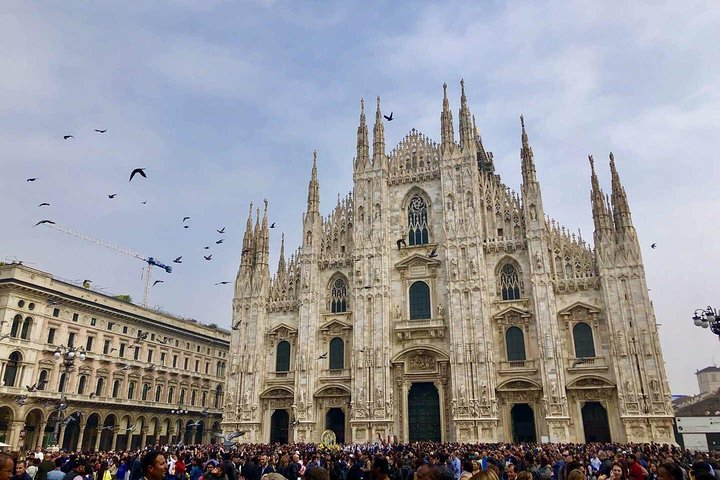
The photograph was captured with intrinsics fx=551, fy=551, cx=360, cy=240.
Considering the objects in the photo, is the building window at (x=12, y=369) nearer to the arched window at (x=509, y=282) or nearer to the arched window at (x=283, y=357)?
the arched window at (x=283, y=357)

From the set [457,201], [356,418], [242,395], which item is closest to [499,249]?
[457,201]

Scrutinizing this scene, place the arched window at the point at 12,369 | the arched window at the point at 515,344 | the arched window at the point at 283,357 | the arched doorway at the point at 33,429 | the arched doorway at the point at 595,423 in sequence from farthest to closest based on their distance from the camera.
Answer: the arched window at the point at 283,357, the arched doorway at the point at 33,429, the arched window at the point at 12,369, the arched window at the point at 515,344, the arched doorway at the point at 595,423

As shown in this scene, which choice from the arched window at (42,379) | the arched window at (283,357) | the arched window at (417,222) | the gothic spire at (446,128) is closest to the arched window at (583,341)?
the arched window at (417,222)

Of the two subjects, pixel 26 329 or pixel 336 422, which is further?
pixel 26 329

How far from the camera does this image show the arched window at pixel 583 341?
112ft

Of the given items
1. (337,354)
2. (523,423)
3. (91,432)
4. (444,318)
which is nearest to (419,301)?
(444,318)

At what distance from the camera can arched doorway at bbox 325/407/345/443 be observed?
37.7 metres

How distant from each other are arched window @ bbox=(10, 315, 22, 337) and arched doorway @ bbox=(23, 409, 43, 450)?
599 centimetres

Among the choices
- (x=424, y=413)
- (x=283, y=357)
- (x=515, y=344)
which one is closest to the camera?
(x=515, y=344)

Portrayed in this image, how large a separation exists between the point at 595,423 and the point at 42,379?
39.2 meters

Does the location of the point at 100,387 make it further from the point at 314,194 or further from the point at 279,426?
the point at 314,194

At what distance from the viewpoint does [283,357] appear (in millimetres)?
41062

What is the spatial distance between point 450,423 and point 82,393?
3018 centimetres

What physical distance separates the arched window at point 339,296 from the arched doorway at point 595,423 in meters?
17.4
